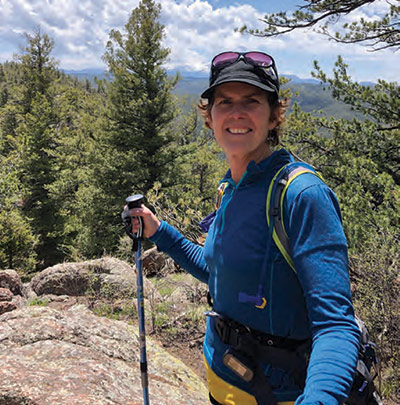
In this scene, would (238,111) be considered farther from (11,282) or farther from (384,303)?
(11,282)

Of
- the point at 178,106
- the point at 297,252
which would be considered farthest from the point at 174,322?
the point at 178,106

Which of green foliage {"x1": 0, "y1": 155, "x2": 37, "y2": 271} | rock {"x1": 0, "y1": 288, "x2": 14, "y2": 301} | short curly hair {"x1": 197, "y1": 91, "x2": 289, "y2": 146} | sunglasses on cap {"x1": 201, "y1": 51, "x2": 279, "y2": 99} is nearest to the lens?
sunglasses on cap {"x1": 201, "y1": 51, "x2": 279, "y2": 99}

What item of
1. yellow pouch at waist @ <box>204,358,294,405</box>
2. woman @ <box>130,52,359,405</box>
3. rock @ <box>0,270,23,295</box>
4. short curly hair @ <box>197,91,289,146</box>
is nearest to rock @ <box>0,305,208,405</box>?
yellow pouch at waist @ <box>204,358,294,405</box>

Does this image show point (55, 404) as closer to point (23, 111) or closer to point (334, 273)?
point (334, 273)

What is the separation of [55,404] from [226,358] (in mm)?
1313

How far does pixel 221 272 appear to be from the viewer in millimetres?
1505

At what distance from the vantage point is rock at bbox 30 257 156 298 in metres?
5.71

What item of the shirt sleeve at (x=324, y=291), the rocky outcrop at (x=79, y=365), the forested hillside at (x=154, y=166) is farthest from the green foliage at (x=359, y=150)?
the shirt sleeve at (x=324, y=291)

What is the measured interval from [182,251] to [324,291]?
120 cm

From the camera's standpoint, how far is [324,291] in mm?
1115

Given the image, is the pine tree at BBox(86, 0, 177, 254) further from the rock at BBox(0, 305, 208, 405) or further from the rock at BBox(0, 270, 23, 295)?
the rock at BBox(0, 305, 208, 405)

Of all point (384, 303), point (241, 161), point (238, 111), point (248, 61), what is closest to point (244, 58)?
point (248, 61)

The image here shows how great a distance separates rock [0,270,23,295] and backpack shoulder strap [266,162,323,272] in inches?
286

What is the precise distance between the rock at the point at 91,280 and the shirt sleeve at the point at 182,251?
344 cm
